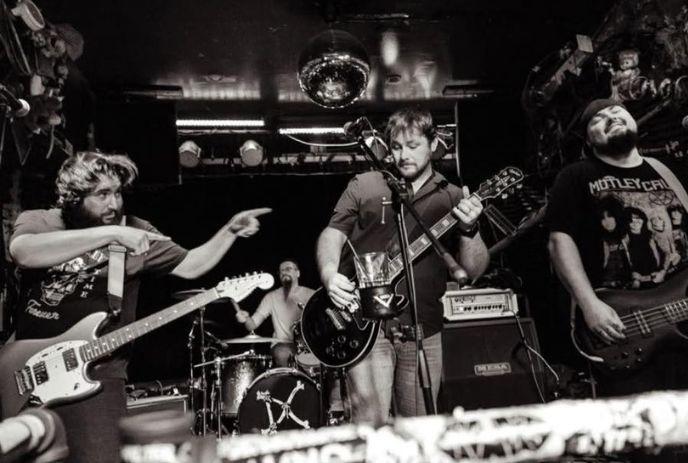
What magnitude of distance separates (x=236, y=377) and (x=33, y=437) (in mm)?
5579

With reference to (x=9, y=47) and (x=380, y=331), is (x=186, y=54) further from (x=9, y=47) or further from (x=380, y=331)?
(x=380, y=331)

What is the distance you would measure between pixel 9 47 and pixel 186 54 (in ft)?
9.68

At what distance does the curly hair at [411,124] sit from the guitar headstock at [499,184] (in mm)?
360

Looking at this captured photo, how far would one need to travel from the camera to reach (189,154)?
318 inches

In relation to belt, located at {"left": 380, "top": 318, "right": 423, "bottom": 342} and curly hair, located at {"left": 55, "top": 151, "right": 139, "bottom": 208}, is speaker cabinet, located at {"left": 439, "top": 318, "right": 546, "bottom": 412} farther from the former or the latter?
curly hair, located at {"left": 55, "top": 151, "right": 139, "bottom": 208}

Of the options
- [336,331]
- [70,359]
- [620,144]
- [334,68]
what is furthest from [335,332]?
[334,68]

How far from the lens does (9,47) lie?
11.1ft

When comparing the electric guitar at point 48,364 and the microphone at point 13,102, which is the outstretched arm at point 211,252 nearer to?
the electric guitar at point 48,364

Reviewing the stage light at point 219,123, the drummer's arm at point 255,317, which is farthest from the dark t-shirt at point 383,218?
the stage light at point 219,123

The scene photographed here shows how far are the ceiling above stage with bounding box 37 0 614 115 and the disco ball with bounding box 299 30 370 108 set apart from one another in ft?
2.73

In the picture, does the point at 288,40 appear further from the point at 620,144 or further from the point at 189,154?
the point at 620,144

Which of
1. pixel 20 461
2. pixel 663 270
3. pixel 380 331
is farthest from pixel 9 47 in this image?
pixel 663 270

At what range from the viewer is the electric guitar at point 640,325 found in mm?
2480

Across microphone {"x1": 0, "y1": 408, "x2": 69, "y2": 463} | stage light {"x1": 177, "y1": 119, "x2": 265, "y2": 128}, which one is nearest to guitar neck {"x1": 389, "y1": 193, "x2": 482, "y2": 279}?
microphone {"x1": 0, "y1": 408, "x2": 69, "y2": 463}
